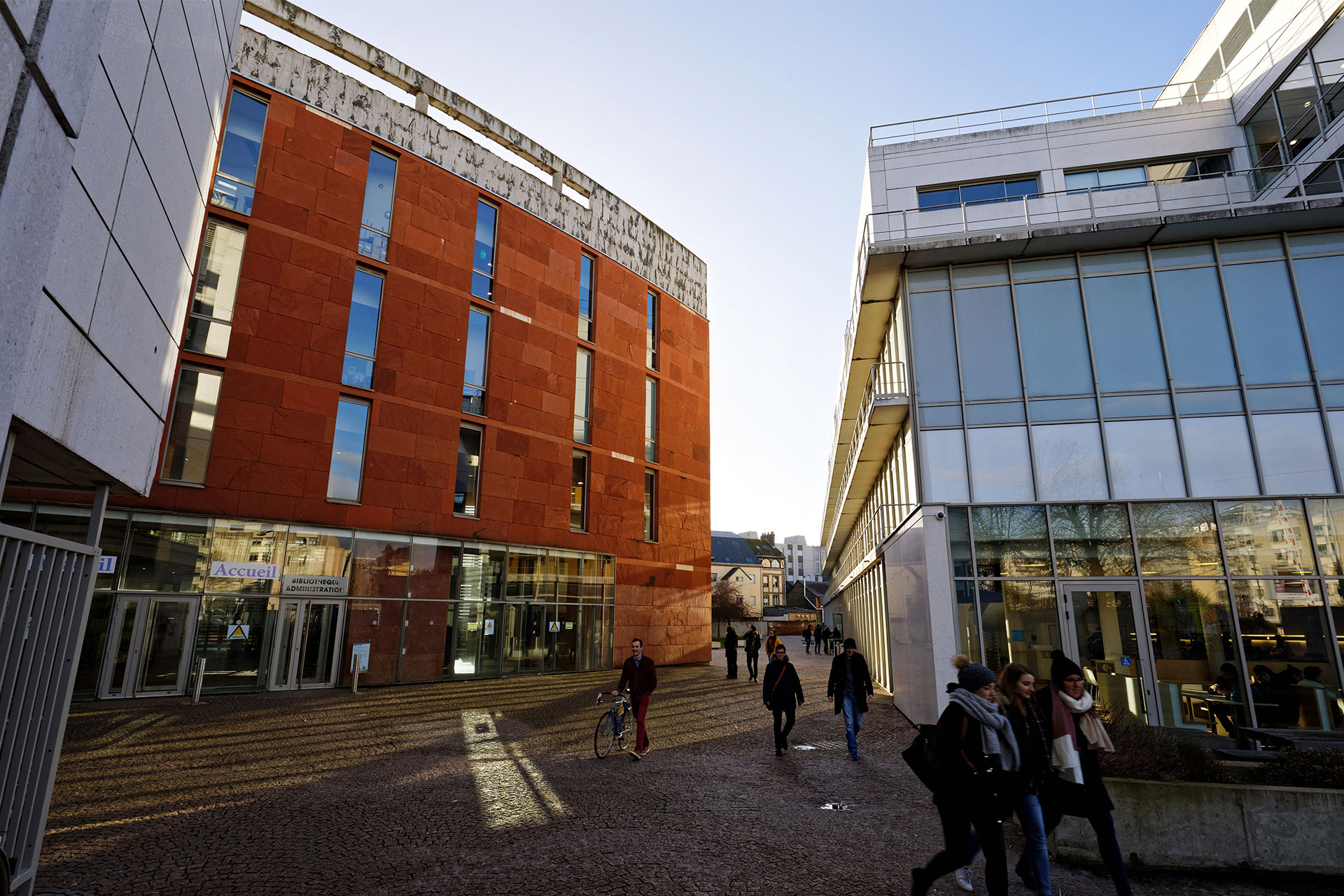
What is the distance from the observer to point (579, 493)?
26.3 metres

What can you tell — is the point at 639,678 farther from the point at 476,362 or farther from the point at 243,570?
the point at 476,362

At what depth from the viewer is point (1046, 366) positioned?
1452cm

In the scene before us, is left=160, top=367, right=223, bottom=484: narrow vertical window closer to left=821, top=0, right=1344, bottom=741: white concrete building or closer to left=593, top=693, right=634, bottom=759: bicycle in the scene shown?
left=593, top=693, right=634, bottom=759: bicycle

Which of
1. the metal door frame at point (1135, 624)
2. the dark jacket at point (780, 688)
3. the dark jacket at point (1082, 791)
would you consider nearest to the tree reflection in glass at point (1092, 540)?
the metal door frame at point (1135, 624)

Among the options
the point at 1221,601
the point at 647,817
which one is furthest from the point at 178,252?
the point at 1221,601

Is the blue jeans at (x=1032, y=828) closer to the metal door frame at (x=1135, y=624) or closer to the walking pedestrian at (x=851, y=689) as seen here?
the walking pedestrian at (x=851, y=689)

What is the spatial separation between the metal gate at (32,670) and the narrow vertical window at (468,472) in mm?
16928

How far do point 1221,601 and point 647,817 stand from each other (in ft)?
38.7

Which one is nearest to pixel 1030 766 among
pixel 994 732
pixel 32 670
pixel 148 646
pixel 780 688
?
pixel 994 732

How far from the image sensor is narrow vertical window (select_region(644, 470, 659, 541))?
29.5m

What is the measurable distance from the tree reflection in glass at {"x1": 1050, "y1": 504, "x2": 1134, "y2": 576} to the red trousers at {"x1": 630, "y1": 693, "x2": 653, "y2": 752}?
8.60 m

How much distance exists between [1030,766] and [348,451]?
1907cm

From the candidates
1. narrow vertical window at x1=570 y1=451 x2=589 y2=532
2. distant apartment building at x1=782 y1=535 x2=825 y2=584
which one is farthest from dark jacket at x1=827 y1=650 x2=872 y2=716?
distant apartment building at x1=782 y1=535 x2=825 y2=584

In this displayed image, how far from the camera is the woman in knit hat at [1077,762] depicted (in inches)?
202
